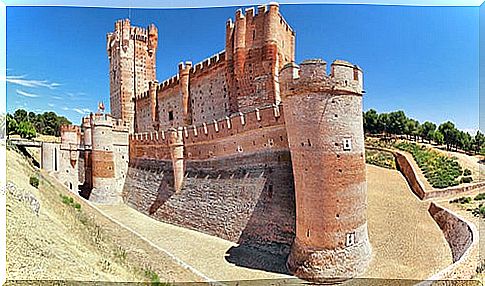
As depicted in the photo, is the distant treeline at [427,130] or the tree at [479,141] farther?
the distant treeline at [427,130]

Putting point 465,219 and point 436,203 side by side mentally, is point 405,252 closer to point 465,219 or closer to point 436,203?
point 465,219

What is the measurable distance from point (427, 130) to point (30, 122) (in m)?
5.61

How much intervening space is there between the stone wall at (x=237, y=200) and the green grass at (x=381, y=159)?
2.77 metres

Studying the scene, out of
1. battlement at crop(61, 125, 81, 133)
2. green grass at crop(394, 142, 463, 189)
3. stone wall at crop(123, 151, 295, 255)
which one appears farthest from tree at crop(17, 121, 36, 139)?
green grass at crop(394, 142, 463, 189)

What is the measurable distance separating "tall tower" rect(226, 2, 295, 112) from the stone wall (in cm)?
128

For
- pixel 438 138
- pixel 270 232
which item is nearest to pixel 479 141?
pixel 438 138

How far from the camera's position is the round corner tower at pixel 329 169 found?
410 cm

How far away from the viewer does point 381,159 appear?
25.0 feet

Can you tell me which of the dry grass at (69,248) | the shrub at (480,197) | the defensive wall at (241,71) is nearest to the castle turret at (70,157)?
the defensive wall at (241,71)

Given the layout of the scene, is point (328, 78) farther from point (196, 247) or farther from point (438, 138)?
point (196, 247)

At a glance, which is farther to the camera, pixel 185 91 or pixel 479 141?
pixel 185 91

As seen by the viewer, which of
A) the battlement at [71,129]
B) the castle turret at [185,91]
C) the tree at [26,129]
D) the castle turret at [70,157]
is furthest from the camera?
the castle turret at [70,157]

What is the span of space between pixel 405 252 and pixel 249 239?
1.91 m

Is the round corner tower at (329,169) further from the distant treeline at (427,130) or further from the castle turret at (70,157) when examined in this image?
the castle turret at (70,157)
